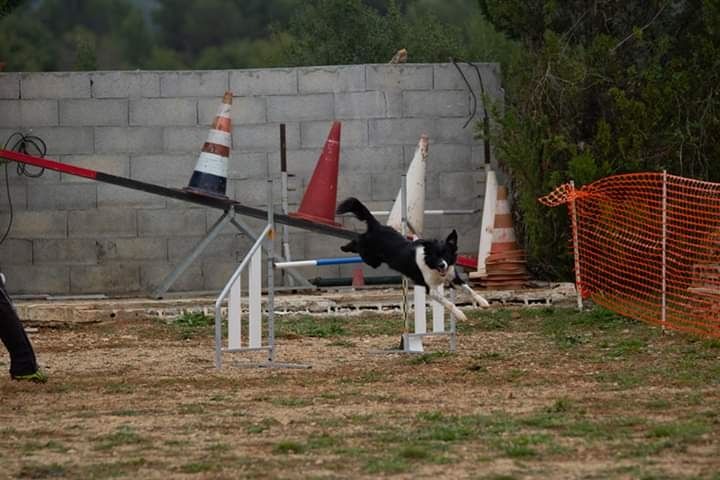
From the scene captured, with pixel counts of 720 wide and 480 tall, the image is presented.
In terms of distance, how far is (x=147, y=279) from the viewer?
18188 mm

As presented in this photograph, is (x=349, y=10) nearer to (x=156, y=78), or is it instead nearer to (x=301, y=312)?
(x=156, y=78)

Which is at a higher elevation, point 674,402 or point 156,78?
point 156,78

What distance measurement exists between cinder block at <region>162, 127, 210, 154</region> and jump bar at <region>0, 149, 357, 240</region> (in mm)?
986

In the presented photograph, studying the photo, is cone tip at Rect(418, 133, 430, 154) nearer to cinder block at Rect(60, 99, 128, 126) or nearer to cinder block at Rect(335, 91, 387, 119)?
cinder block at Rect(335, 91, 387, 119)

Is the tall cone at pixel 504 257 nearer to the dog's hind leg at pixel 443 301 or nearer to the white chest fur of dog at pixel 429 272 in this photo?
the dog's hind leg at pixel 443 301

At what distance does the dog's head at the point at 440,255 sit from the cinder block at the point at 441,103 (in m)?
6.62

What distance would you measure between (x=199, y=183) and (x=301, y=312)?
181 centimetres

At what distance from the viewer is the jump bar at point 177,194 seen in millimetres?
16578

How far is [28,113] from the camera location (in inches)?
712

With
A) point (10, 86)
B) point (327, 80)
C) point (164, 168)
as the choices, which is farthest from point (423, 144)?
point (10, 86)

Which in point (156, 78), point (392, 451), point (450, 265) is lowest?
point (392, 451)

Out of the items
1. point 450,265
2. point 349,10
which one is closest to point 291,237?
point 450,265

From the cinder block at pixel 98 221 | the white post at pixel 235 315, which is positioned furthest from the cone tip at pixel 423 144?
the white post at pixel 235 315

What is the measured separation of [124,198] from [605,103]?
5.34m
